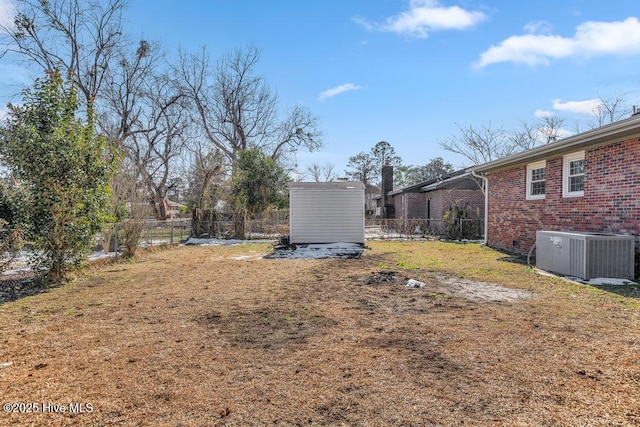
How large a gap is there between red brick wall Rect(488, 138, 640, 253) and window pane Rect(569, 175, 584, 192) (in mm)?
267

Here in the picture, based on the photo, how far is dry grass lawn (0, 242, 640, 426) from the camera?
2.40 metres

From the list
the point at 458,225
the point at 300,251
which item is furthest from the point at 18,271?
the point at 458,225

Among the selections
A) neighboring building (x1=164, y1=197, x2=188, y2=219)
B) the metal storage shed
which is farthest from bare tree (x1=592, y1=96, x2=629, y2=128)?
neighboring building (x1=164, y1=197, x2=188, y2=219)

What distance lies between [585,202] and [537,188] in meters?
2.23

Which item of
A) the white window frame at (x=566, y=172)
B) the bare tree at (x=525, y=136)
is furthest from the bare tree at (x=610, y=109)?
the white window frame at (x=566, y=172)

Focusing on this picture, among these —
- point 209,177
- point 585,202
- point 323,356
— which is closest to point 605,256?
point 585,202

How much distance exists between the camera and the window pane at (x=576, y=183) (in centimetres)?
854

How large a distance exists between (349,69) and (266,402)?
14843 mm

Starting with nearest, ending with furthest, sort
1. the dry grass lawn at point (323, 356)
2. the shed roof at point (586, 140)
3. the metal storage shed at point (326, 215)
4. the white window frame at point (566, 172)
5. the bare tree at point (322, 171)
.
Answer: the dry grass lawn at point (323, 356) < the shed roof at point (586, 140) < the white window frame at point (566, 172) < the metal storage shed at point (326, 215) < the bare tree at point (322, 171)

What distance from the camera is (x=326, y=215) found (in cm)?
1378

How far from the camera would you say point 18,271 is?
7.71 m

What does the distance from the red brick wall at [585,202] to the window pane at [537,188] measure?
31 cm

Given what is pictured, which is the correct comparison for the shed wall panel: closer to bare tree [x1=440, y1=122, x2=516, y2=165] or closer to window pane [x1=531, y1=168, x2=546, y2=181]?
window pane [x1=531, y1=168, x2=546, y2=181]

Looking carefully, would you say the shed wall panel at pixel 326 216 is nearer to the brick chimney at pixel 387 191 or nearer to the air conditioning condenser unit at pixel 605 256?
the air conditioning condenser unit at pixel 605 256
